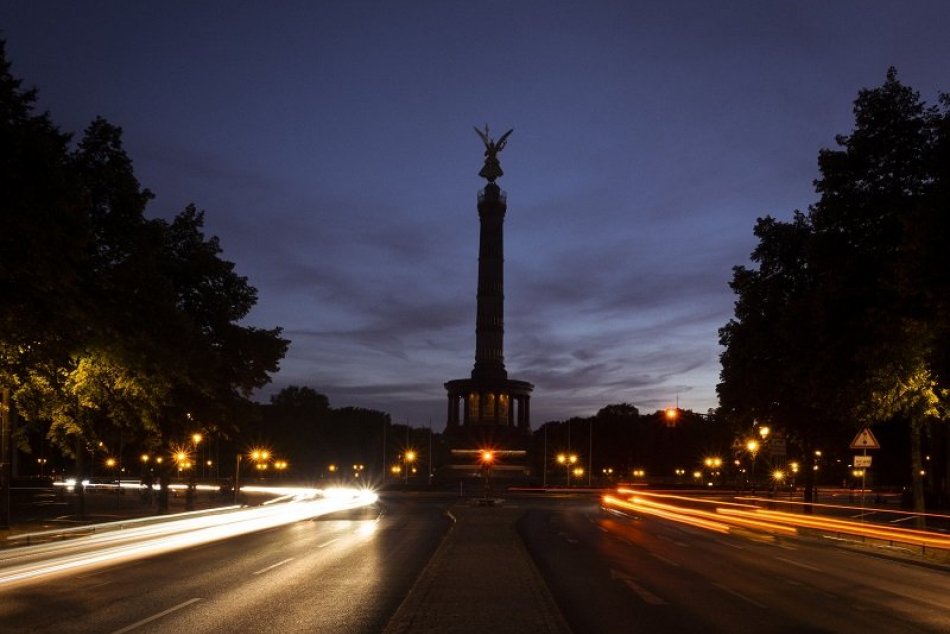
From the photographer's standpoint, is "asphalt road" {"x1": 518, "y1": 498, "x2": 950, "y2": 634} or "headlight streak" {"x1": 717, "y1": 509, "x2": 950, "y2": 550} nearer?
"asphalt road" {"x1": 518, "y1": 498, "x2": 950, "y2": 634}

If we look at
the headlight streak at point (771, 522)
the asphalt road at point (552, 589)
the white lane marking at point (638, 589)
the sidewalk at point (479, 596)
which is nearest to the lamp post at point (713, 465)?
the headlight streak at point (771, 522)

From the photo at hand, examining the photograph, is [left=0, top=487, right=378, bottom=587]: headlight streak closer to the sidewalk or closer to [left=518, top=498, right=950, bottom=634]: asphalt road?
the sidewalk

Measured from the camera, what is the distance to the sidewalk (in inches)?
465

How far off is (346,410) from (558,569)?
553 ft

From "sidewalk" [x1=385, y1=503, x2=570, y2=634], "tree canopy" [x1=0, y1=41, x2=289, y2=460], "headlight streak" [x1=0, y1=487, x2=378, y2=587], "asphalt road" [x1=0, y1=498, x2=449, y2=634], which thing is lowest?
"headlight streak" [x1=0, y1=487, x2=378, y2=587]

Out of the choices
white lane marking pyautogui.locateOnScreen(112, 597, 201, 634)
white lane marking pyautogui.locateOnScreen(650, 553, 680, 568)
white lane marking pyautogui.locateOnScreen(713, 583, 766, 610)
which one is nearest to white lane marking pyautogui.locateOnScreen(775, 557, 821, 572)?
Answer: white lane marking pyautogui.locateOnScreen(650, 553, 680, 568)

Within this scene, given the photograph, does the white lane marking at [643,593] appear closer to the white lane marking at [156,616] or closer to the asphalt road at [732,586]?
the asphalt road at [732,586]

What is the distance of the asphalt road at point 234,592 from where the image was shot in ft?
41.0

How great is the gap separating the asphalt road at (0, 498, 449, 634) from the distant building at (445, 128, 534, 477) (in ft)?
285

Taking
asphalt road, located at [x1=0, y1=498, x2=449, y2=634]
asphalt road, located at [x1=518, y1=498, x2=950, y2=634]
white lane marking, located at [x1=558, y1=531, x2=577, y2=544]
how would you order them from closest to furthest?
asphalt road, located at [x1=0, y1=498, x2=449, y2=634] → asphalt road, located at [x1=518, y1=498, x2=950, y2=634] → white lane marking, located at [x1=558, y1=531, x2=577, y2=544]

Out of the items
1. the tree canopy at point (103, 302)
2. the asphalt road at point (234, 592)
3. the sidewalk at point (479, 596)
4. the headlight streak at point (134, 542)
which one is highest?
the tree canopy at point (103, 302)

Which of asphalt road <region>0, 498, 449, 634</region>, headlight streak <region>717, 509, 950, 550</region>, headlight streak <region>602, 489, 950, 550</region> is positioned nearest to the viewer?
asphalt road <region>0, 498, 449, 634</region>

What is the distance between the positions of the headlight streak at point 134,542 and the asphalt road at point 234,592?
91 cm

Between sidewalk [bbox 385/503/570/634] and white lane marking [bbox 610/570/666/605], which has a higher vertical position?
sidewalk [bbox 385/503/570/634]
